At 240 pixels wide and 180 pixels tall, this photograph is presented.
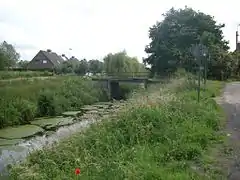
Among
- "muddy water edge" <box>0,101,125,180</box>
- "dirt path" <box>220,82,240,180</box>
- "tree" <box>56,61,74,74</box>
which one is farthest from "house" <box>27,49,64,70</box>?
"dirt path" <box>220,82,240,180</box>

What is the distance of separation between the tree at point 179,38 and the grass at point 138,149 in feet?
101

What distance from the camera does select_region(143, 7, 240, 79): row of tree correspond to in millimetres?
41594

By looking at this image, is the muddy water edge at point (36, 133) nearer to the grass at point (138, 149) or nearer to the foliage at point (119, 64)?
the grass at point (138, 149)

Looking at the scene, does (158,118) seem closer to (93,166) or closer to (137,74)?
(93,166)

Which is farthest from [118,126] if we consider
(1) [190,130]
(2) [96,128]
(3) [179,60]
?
(3) [179,60]

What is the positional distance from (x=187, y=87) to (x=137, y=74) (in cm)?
3234

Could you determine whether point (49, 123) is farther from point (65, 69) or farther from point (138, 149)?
point (65, 69)

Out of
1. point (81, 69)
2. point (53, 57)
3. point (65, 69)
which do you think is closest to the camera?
point (65, 69)

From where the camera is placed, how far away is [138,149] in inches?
296

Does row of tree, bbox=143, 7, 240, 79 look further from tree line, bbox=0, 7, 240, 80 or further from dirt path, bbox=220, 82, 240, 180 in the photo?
dirt path, bbox=220, 82, 240, 180

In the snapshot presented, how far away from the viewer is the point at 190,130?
354 inches

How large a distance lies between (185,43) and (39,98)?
21719 mm

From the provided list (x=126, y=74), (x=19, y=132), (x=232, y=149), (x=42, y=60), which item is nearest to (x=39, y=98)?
(x=19, y=132)

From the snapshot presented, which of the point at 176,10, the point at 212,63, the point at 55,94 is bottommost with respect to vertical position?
the point at 55,94
